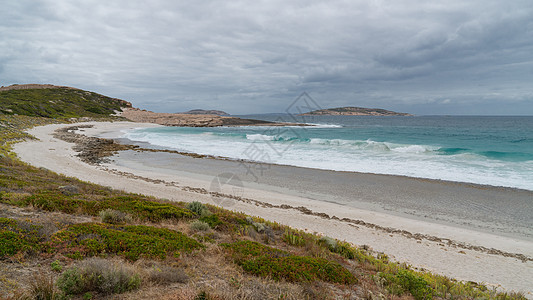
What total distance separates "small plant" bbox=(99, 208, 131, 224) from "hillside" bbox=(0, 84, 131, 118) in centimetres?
6666

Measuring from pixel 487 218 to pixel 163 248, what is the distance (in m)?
14.0

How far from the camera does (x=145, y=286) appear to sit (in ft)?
13.4

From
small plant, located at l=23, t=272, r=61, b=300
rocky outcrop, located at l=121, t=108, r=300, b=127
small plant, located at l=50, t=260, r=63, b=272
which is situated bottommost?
small plant, located at l=50, t=260, r=63, b=272

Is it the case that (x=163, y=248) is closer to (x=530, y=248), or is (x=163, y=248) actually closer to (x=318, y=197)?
(x=318, y=197)

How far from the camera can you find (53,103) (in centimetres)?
8488

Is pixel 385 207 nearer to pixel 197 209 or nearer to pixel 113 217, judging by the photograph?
pixel 197 209

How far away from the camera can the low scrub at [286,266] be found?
5035 mm

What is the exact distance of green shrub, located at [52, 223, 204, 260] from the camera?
495 cm

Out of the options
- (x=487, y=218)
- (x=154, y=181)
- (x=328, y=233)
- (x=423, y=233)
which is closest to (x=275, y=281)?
(x=328, y=233)

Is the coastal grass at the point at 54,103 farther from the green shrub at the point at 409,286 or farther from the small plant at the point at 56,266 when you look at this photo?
the green shrub at the point at 409,286

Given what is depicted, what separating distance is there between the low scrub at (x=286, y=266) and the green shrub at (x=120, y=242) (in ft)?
3.75

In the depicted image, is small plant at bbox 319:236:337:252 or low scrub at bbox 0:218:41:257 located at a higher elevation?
low scrub at bbox 0:218:41:257

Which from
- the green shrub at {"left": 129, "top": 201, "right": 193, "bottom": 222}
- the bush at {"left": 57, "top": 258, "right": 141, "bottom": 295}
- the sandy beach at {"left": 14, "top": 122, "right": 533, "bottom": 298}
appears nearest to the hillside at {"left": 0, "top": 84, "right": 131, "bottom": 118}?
the sandy beach at {"left": 14, "top": 122, "right": 533, "bottom": 298}

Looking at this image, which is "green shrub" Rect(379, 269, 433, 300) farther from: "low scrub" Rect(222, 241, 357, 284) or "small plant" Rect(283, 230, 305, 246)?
"small plant" Rect(283, 230, 305, 246)
